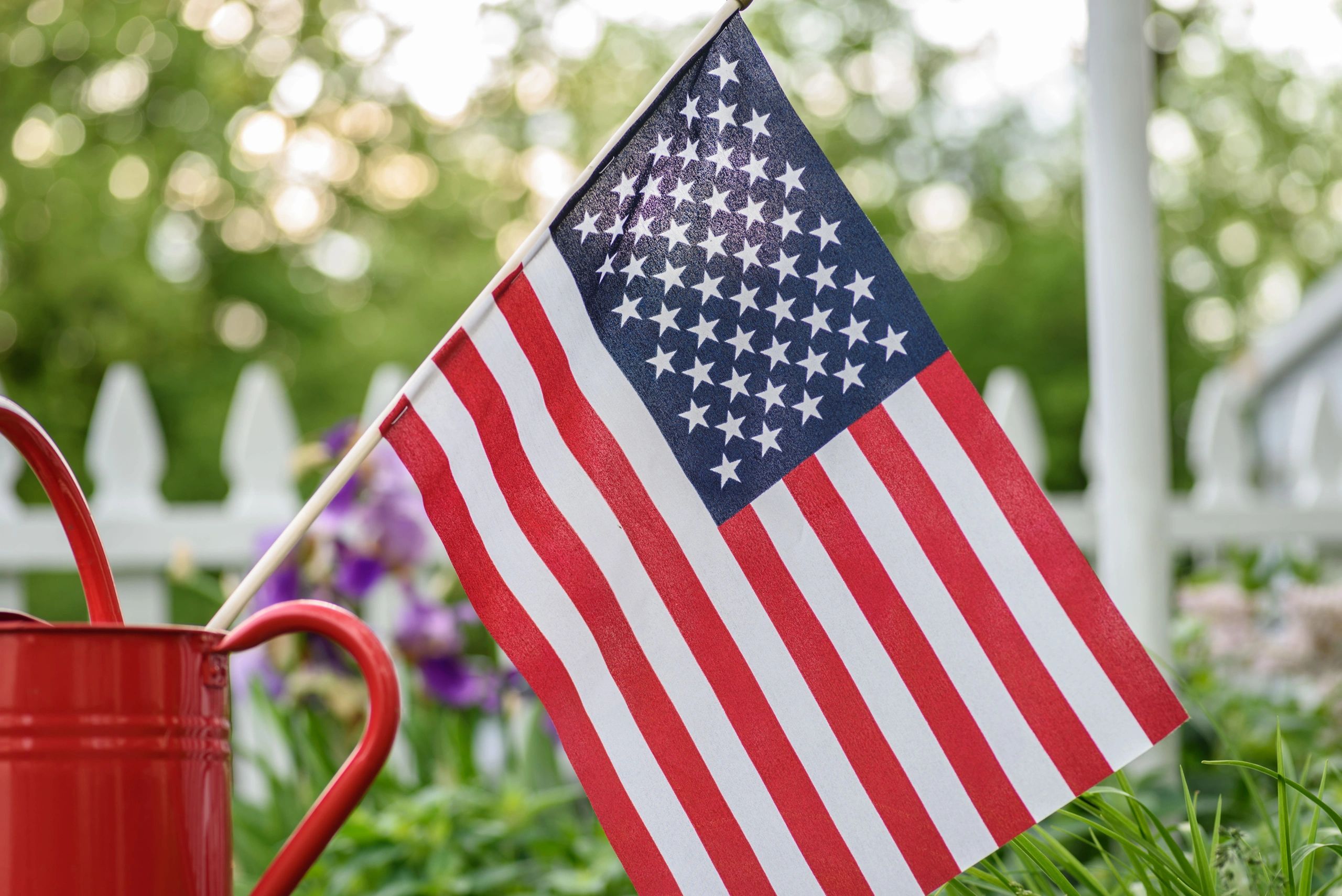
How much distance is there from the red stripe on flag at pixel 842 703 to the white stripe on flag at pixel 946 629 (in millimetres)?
62

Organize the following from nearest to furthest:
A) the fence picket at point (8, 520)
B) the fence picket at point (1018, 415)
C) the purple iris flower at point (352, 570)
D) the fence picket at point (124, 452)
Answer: the purple iris flower at point (352, 570) < the fence picket at point (8, 520) < the fence picket at point (124, 452) < the fence picket at point (1018, 415)

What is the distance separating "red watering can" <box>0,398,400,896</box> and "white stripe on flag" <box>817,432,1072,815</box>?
50 centimetres

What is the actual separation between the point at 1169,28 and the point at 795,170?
48.1 ft

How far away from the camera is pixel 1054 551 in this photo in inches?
42.9

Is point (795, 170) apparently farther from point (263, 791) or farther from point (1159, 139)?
point (1159, 139)

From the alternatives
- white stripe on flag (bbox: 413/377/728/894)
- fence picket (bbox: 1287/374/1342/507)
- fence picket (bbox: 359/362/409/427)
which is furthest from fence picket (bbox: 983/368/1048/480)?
white stripe on flag (bbox: 413/377/728/894)

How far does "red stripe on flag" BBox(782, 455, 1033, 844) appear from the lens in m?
1.09

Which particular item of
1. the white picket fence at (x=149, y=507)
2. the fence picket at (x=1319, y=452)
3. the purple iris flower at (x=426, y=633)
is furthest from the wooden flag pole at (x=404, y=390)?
the fence picket at (x=1319, y=452)

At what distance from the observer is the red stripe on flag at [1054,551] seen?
41.5 inches

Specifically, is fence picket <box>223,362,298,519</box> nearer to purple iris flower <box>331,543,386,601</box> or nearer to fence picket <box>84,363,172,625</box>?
fence picket <box>84,363,172,625</box>

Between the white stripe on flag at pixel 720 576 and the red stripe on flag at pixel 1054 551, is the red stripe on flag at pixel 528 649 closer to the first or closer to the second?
the white stripe on flag at pixel 720 576

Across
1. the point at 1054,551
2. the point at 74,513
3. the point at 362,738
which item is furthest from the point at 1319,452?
the point at 74,513

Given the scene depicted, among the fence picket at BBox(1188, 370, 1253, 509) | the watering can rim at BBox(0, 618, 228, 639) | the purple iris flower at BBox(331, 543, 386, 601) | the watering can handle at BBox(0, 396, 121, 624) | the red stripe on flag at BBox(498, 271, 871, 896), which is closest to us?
the watering can rim at BBox(0, 618, 228, 639)

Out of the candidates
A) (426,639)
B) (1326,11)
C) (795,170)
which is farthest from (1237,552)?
(1326,11)
